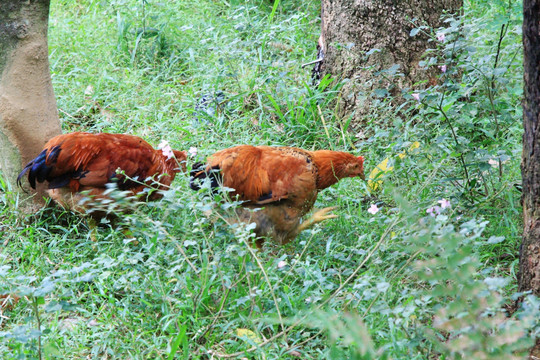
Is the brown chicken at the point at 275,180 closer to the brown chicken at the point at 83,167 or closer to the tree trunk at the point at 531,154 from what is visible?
the brown chicken at the point at 83,167

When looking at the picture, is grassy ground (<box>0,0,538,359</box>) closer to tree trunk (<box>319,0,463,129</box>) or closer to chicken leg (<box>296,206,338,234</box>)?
chicken leg (<box>296,206,338,234</box>)

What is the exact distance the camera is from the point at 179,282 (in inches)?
126

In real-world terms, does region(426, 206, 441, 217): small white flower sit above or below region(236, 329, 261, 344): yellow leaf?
above

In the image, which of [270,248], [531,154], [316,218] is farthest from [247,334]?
[531,154]

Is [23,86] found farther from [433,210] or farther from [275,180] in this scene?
[433,210]

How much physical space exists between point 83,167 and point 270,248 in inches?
58.5

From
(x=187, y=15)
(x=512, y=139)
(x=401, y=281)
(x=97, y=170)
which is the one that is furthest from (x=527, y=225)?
(x=187, y=15)

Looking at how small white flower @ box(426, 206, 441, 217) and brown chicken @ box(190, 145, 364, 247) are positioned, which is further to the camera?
brown chicken @ box(190, 145, 364, 247)

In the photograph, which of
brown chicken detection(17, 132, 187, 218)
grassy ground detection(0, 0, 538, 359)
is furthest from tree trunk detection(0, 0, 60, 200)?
grassy ground detection(0, 0, 538, 359)

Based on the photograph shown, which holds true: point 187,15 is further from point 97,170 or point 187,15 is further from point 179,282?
point 179,282

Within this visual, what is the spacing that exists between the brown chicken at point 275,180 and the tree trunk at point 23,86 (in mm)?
1292

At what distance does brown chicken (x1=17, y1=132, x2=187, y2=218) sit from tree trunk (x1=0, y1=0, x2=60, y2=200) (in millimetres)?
209

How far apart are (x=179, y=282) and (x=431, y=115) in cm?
262

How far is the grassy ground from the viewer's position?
8.32ft
